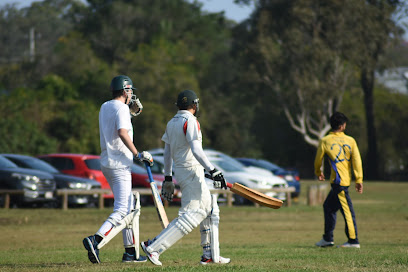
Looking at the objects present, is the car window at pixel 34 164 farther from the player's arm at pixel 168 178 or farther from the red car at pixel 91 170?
the player's arm at pixel 168 178

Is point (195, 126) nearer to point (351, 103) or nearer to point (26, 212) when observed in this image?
point (26, 212)

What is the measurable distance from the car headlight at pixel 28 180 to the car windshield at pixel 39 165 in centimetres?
160

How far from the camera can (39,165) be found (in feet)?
80.4

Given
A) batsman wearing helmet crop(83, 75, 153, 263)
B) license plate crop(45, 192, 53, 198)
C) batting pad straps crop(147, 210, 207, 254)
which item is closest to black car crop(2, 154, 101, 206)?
license plate crop(45, 192, 53, 198)

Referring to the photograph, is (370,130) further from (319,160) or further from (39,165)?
(319,160)

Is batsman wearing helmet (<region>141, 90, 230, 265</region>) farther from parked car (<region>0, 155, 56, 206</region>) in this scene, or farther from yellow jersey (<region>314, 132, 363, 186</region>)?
parked car (<region>0, 155, 56, 206</region>)

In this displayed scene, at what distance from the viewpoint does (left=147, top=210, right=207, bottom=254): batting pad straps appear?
8.37m

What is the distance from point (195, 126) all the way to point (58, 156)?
18.2 m

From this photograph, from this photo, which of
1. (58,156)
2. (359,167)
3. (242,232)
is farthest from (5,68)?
(359,167)

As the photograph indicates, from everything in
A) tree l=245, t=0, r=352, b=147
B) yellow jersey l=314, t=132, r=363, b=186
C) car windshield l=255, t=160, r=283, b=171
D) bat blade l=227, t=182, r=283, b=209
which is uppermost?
tree l=245, t=0, r=352, b=147

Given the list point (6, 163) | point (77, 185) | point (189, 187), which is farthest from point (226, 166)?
point (189, 187)

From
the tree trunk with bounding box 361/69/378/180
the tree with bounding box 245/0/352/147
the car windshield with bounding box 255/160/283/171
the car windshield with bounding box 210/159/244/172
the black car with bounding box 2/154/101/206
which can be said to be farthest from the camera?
the tree trunk with bounding box 361/69/378/180

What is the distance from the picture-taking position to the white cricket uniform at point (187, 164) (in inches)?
334

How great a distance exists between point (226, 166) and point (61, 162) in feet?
18.7
